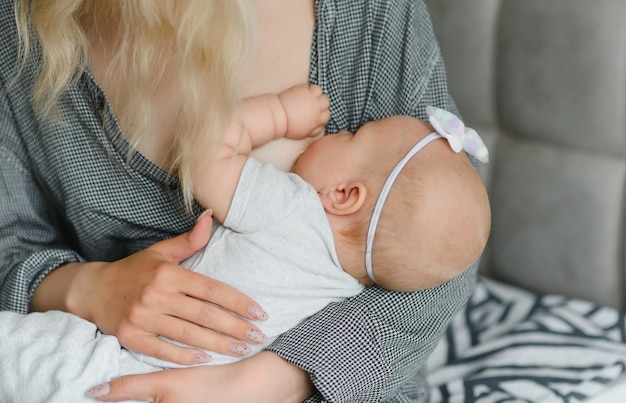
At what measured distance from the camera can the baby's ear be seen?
1125 millimetres

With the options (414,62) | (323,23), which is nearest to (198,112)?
(323,23)

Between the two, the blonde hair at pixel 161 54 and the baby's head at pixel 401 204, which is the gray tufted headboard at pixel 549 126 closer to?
the baby's head at pixel 401 204

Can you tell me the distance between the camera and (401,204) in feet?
3.64

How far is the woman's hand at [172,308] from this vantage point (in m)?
1.09

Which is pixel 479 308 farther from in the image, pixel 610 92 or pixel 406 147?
pixel 406 147

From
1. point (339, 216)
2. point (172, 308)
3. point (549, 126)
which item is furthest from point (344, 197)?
point (549, 126)

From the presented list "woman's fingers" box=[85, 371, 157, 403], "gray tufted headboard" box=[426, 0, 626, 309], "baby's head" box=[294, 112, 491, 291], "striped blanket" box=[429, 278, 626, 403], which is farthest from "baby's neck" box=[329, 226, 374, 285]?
"gray tufted headboard" box=[426, 0, 626, 309]

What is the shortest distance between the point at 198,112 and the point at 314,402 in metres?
0.43

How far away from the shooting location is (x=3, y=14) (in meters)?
1.25

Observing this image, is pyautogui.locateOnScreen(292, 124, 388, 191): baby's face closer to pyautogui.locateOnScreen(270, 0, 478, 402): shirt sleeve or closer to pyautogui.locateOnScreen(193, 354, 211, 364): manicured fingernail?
pyautogui.locateOnScreen(270, 0, 478, 402): shirt sleeve

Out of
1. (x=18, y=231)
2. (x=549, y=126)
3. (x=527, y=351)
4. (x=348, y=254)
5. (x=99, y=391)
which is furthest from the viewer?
(x=549, y=126)

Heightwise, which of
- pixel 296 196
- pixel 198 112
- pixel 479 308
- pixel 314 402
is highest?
pixel 198 112

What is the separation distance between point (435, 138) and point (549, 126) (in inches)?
21.5

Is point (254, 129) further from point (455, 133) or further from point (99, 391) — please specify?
point (99, 391)
